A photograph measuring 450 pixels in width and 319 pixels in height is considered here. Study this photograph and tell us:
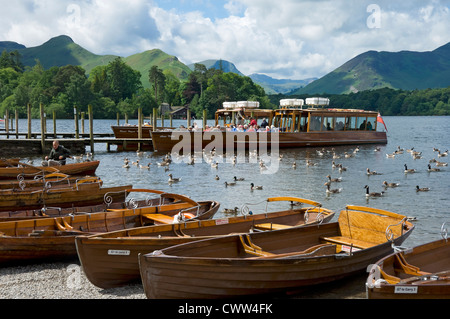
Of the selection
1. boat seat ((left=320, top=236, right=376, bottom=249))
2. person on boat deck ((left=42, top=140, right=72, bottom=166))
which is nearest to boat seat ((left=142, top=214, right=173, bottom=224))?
boat seat ((left=320, top=236, right=376, bottom=249))

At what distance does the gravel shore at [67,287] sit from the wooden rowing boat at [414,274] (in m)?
1.50

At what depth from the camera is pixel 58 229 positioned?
39.0 feet

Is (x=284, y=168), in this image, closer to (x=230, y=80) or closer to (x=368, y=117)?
(x=368, y=117)

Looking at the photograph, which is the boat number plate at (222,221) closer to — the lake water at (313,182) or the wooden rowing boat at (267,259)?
the wooden rowing boat at (267,259)

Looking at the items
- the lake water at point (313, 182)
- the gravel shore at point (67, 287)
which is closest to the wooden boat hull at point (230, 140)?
the lake water at point (313, 182)

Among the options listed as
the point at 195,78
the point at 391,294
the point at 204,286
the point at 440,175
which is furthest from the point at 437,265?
the point at 195,78

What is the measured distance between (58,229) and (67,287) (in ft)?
8.00

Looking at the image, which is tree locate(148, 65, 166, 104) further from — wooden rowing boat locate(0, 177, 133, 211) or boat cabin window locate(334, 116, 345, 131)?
wooden rowing boat locate(0, 177, 133, 211)

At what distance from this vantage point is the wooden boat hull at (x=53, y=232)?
1069cm

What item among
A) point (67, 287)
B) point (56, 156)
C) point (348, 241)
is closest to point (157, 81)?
point (56, 156)

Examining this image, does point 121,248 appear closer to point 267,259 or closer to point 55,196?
point 267,259

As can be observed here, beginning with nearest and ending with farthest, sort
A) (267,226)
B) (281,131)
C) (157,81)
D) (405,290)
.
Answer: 1. (405,290)
2. (267,226)
3. (281,131)
4. (157,81)

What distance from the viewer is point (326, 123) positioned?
5003cm
